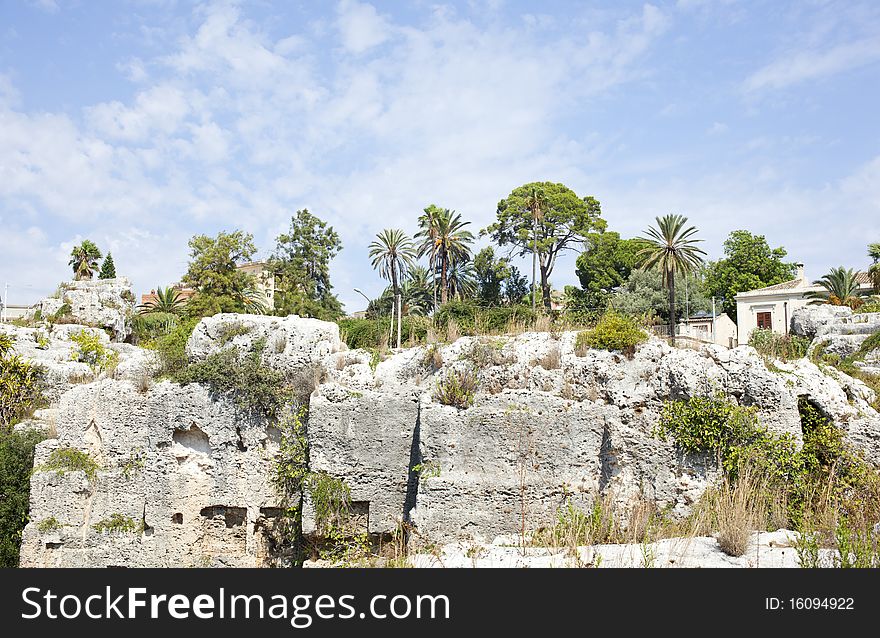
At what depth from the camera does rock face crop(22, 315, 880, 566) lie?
937 cm

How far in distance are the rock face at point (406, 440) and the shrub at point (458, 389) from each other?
120mm

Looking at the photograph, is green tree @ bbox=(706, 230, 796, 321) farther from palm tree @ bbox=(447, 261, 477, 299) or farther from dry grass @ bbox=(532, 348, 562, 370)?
dry grass @ bbox=(532, 348, 562, 370)

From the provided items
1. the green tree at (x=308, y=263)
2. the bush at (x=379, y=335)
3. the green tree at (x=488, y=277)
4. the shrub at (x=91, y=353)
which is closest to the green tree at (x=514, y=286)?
the green tree at (x=488, y=277)

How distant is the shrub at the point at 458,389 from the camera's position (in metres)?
9.93

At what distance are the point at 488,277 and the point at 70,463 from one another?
153ft

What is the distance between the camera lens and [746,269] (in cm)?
5609

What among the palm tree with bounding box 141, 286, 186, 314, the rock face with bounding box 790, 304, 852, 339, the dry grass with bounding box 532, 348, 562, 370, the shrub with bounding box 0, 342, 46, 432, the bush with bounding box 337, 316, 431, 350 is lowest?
the shrub with bounding box 0, 342, 46, 432

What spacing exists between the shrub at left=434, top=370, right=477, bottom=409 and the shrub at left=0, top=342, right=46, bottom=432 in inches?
388

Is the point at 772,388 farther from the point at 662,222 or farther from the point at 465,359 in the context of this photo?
the point at 662,222

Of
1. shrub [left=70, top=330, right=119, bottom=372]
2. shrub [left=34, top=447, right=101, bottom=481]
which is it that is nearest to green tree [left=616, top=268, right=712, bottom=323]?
shrub [left=70, top=330, right=119, bottom=372]

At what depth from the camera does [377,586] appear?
19.4ft

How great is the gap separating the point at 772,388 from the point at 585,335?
293 cm

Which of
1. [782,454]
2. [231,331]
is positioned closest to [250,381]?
[231,331]

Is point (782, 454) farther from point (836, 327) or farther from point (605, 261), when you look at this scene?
point (605, 261)
